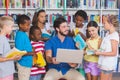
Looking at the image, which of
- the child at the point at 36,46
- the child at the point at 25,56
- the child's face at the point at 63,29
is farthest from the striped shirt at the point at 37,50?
the child's face at the point at 63,29

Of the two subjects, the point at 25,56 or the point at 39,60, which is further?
the point at 39,60

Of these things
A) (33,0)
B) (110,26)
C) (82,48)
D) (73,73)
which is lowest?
(73,73)

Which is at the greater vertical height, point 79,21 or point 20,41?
A: point 79,21

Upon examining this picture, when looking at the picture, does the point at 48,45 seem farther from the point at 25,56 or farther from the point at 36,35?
the point at 25,56

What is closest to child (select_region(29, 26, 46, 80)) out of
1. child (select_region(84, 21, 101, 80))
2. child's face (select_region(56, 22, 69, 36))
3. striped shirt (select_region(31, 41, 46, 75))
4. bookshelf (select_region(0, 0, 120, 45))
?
striped shirt (select_region(31, 41, 46, 75))

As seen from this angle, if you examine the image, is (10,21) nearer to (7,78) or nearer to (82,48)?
(7,78)

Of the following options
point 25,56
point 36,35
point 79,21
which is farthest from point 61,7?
point 25,56

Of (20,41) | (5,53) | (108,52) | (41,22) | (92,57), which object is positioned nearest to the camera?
(5,53)

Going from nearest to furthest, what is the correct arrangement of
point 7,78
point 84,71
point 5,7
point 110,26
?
point 7,78 → point 110,26 → point 84,71 → point 5,7

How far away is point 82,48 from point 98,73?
16.1 inches

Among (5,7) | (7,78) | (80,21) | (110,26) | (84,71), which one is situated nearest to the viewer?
(7,78)

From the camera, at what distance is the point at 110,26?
12.3 feet

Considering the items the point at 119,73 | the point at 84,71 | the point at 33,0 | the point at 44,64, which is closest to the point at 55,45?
the point at 44,64

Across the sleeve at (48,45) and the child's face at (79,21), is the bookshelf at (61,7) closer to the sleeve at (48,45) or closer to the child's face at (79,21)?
the child's face at (79,21)
